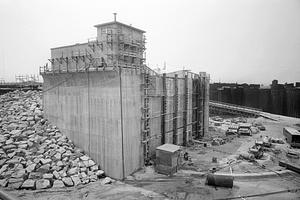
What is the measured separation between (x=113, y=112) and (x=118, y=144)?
2356mm

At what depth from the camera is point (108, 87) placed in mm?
16172

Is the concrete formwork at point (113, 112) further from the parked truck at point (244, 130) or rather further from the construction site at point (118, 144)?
the parked truck at point (244, 130)

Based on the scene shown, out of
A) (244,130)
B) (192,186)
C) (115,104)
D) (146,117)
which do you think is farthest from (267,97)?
(115,104)

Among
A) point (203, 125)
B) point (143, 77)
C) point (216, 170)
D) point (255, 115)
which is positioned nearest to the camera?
point (216, 170)

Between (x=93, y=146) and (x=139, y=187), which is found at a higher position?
(x=93, y=146)

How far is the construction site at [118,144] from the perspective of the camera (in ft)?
47.2

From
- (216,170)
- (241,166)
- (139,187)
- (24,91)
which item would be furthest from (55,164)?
(24,91)

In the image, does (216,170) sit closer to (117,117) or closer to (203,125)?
(117,117)

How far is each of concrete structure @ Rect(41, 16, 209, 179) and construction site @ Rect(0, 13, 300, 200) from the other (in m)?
0.08

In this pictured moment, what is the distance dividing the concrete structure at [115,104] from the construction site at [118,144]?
0.26ft

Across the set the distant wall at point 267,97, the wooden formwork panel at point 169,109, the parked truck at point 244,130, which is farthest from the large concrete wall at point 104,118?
the distant wall at point 267,97

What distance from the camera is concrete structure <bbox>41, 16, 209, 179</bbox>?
52.4ft

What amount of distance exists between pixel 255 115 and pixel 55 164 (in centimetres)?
3943

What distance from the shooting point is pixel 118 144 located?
15742mm
